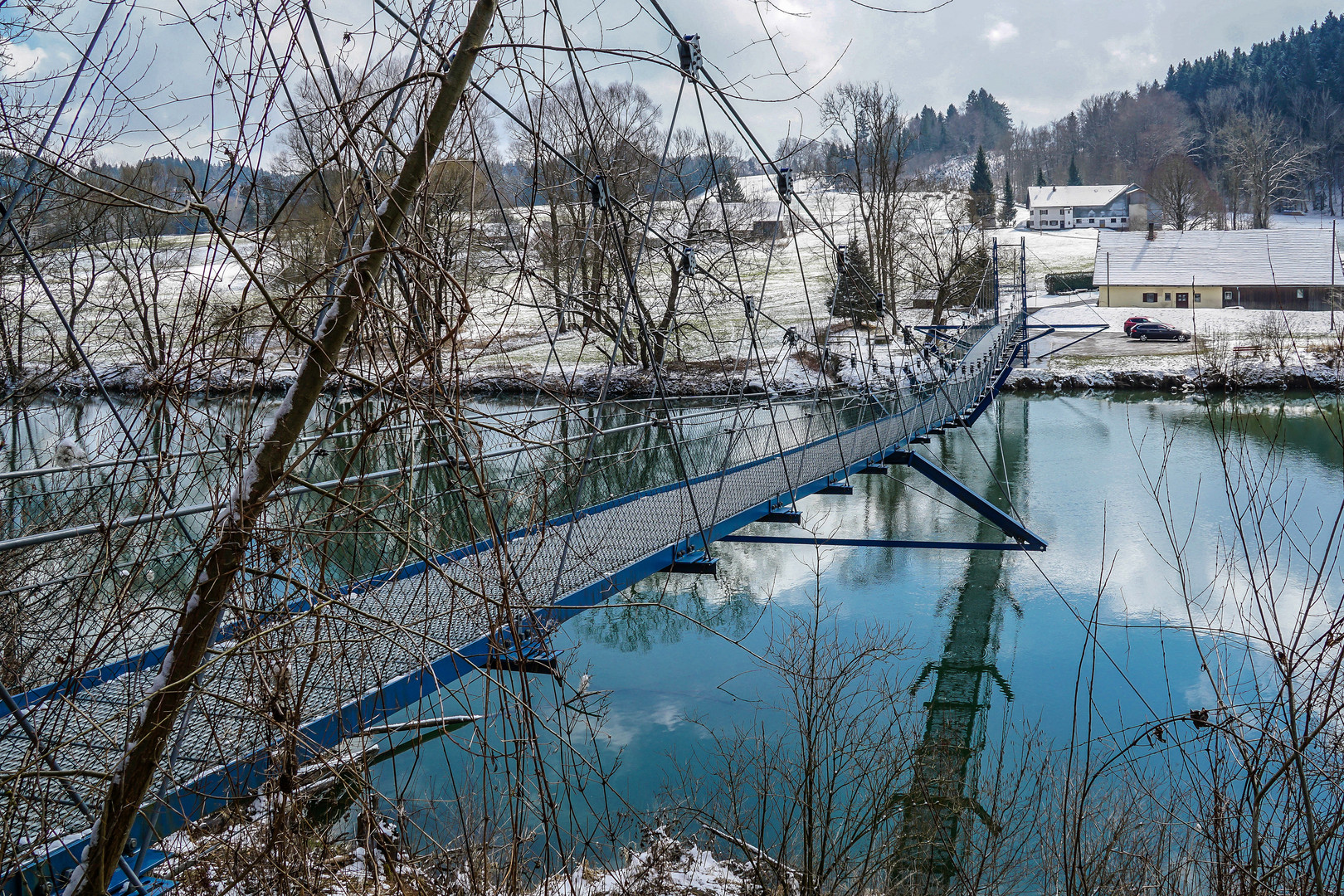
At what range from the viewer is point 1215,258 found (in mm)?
32875

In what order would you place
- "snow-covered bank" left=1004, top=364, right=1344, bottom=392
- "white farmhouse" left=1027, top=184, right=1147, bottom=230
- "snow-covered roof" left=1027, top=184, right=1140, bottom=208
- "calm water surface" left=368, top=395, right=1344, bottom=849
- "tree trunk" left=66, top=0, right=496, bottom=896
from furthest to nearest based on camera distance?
"snow-covered roof" left=1027, top=184, right=1140, bottom=208, "white farmhouse" left=1027, top=184, right=1147, bottom=230, "snow-covered bank" left=1004, top=364, right=1344, bottom=392, "calm water surface" left=368, top=395, right=1344, bottom=849, "tree trunk" left=66, top=0, right=496, bottom=896

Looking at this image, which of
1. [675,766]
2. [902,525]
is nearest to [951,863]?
[675,766]

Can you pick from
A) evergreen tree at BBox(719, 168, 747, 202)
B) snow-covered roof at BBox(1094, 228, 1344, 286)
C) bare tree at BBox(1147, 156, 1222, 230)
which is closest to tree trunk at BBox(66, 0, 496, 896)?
evergreen tree at BBox(719, 168, 747, 202)

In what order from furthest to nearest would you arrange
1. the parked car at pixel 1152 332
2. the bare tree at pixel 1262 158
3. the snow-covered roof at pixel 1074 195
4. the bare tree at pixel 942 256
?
1. the snow-covered roof at pixel 1074 195
2. the bare tree at pixel 1262 158
3. the parked car at pixel 1152 332
4. the bare tree at pixel 942 256

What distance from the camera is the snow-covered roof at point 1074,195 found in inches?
2200

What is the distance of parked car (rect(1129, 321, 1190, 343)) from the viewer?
26.0 meters

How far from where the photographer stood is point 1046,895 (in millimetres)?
4402

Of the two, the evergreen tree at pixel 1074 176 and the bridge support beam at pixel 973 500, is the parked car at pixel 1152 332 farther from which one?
the evergreen tree at pixel 1074 176

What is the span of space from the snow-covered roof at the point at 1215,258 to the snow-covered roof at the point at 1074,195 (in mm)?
20139

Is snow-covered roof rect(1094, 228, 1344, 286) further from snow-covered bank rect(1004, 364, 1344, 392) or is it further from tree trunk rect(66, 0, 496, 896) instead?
tree trunk rect(66, 0, 496, 896)

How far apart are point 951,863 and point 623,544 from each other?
2.86 metres

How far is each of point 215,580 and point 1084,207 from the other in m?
62.2

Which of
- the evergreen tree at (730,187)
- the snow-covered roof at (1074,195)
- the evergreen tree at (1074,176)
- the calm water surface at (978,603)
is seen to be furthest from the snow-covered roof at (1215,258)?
the evergreen tree at (1074,176)

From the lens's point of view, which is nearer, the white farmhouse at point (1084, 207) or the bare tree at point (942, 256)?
the bare tree at point (942, 256)
